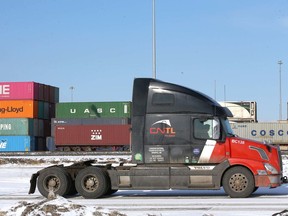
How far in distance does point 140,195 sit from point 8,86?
179 feet

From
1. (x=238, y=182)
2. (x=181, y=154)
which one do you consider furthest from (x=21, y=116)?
(x=238, y=182)

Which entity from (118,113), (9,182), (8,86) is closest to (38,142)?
(8,86)

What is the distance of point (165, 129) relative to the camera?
1424cm

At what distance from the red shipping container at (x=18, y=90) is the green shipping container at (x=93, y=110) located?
518 centimetres

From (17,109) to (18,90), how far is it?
2.73 m

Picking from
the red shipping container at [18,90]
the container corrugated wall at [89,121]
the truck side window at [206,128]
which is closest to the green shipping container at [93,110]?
the container corrugated wall at [89,121]

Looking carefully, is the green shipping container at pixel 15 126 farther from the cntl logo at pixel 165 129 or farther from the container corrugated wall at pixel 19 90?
the cntl logo at pixel 165 129

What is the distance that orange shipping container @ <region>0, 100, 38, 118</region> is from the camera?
65238 millimetres

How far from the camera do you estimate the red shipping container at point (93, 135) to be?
202 ft

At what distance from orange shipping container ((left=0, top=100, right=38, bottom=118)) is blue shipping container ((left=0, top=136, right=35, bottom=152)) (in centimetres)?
278

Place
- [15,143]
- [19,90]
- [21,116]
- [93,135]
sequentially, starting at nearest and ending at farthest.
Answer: [93,135] < [15,143] < [21,116] < [19,90]

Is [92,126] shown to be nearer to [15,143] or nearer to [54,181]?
[15,143]

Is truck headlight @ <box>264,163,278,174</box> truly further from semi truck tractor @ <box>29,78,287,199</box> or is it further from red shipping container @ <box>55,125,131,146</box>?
red shipping container @ <box>55,125,131,146</box>

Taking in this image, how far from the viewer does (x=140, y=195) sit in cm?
1553
